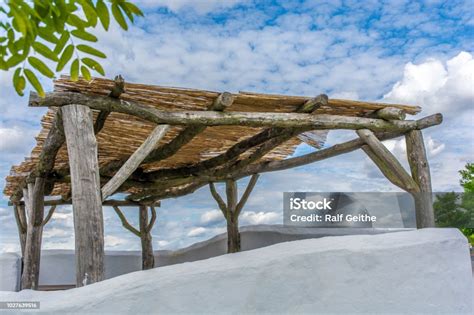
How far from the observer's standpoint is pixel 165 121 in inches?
144

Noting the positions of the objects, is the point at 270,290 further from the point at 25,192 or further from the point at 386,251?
the point at 25,192

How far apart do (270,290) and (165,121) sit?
4.53 feet

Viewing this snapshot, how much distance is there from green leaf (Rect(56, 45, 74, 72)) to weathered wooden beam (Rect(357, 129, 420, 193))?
358 cm

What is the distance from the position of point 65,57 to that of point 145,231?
308 inches

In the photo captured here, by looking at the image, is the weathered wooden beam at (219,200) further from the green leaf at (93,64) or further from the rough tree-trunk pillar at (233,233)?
the green leaf at (93,64)

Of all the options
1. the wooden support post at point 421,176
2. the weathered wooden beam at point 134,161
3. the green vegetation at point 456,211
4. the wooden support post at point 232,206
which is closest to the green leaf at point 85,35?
the weathered wooden beam at point 134,161

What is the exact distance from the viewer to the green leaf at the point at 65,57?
106cm

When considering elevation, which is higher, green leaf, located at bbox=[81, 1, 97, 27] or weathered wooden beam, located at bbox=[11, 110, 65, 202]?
weathered wooden beam, located at bbox=[11, 110, 65, 202]

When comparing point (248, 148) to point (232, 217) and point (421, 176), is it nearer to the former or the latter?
point (421, 176)

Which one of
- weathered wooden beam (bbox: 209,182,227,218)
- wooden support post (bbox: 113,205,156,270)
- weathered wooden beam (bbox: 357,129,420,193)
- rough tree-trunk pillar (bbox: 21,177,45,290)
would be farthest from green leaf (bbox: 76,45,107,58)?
wooden support post (bbox: 113,205,156,270)

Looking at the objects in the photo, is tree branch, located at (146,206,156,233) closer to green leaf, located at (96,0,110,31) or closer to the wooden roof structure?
the wooden roof structure

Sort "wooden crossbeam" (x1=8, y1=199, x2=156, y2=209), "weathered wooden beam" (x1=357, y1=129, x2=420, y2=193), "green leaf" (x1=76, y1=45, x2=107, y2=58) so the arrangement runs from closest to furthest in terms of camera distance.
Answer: "green leaf" (x1=76, y1=45, x2=107, y2=58)
"weathered wooden beam" (x1=357, y1=129, x2=420, y2=193)
"wooden crossbeam" (x1=8, y1=199, x2=156, y2=209)

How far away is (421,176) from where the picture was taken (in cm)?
452

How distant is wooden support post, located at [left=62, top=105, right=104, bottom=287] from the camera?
3182 millimetres
